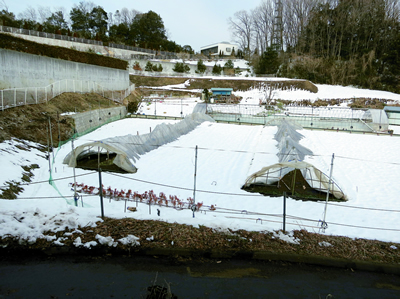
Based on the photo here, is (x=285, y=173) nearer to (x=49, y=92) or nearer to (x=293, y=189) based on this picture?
(x=293, y=189)

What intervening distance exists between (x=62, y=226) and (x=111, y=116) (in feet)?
52.7

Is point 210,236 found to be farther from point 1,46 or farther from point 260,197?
point 1,46

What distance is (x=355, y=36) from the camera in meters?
42.0

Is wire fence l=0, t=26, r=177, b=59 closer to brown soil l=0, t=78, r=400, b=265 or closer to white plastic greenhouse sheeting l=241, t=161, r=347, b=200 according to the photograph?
white plastic greenhouse sheeting l=241, t=161, r=347, b=200

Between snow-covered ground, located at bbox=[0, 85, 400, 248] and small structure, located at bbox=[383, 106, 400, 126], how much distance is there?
7.16 meters

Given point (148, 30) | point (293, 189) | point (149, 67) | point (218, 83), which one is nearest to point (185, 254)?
point (293, 189)

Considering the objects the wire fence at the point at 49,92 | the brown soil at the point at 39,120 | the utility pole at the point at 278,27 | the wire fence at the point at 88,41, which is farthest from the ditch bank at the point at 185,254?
the utility pole at the point at 278,27

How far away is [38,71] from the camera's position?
670 inches

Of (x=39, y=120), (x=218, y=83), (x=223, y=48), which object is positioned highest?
(x=223, y=48)

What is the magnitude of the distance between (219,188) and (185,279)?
509 cm

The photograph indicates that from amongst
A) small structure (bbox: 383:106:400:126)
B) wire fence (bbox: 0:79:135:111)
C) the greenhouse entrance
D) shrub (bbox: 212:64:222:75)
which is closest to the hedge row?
wire fence (bbox: 0:79:135:111)

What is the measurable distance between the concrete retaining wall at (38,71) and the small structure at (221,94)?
1172 centimetres

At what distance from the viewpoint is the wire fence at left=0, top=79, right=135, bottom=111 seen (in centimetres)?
1273

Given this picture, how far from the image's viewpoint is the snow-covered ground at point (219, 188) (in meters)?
5.42
